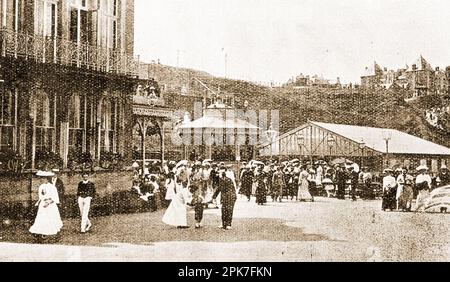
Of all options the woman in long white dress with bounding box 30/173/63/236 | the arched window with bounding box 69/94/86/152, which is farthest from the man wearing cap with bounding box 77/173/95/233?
the arched window with bounding box 69/94/86/152

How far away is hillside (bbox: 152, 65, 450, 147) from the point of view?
17.8m

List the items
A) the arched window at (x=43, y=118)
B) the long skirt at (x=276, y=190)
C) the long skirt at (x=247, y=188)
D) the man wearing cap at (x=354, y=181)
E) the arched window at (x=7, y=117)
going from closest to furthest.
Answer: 1. the arched window at (x=7, y=117)
2. the arched window at (x=43, y=118)
3. the long skirt at (x=247, y=188)
4. the long skirt at (x=276, y=190)
5. the man wearing cap at (x=354, y=181)

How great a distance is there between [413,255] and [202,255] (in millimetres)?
3383

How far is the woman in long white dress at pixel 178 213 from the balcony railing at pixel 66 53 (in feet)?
11.9

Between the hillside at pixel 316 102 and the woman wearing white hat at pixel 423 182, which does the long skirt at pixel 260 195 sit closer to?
the hillside at pixel 316 102

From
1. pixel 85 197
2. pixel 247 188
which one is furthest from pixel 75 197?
pixel 247 188

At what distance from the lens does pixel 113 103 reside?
13531 mm

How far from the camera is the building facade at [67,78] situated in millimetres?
11109

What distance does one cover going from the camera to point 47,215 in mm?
9492

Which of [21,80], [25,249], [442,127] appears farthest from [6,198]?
[442,127]

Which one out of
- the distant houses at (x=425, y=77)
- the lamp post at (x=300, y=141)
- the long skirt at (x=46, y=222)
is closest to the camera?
the long skirt at (x=46, y=222)

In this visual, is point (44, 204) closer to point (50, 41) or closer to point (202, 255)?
Result: point (202, 255)

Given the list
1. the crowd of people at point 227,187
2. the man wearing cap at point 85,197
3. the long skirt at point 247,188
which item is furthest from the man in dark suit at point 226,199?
the long skirt at point 247,188

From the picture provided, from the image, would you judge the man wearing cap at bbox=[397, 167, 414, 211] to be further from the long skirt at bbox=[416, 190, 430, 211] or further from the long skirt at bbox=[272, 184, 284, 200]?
the long skirt at bbox=[272, 184, 284, 200]
